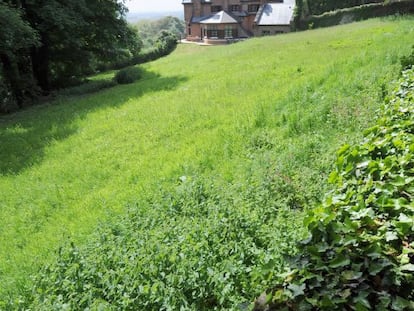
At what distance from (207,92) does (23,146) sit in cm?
585

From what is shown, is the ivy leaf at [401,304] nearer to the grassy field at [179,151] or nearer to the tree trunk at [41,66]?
the grassy field at [179,151]

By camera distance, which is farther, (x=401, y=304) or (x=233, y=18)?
(x=233, y=18)

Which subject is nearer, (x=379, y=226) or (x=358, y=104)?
(x=379, y=226)

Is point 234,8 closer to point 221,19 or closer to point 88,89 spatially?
point 221,19

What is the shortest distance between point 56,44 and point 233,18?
40637 mm

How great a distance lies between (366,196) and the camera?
3.02 m

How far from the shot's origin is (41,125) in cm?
1216

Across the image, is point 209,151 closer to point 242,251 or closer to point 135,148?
point 135,148

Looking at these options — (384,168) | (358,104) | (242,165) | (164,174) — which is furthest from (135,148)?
(384,168)

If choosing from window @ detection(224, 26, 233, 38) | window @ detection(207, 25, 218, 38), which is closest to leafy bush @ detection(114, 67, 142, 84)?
window @ detection(224, 26, 233, 38)

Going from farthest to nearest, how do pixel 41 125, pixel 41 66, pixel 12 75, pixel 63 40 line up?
pixel 41 66 → pixel 63 40 → pixel 12 75 → pixel 41 125

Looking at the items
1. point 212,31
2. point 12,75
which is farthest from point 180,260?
A: point 212,31

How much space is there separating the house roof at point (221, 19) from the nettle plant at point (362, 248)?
54.6 metres

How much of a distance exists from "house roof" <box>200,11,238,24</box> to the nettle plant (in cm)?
5458
